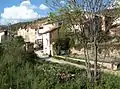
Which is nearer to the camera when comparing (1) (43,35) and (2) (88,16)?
(2) (88,16)

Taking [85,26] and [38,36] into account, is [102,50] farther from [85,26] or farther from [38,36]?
[38,36]

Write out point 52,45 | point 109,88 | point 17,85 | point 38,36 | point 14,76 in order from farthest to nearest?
point 38,36
point 52,45
point 14,76
point 17,85
point 109,88

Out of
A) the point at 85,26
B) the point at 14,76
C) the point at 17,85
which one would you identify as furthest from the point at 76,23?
the point at 17,85

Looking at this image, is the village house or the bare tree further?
the village house

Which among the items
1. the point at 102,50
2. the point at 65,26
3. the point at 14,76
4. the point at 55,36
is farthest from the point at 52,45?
the point at 14,76

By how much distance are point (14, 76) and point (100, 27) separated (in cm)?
729

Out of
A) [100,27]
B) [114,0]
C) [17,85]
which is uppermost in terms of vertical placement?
[114,0]

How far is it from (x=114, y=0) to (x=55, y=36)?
2002 inches

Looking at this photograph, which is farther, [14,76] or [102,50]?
[102,50]

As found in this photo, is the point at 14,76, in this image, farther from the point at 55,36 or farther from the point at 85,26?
the point at 55,36

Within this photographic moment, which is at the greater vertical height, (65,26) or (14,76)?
(65,26)

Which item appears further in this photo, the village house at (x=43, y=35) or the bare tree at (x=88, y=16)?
the village house at (x=43, y=35)

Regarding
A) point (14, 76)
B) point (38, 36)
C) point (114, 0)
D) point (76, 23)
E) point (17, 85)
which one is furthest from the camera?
point (38, 36)

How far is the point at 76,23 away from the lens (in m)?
17.6
